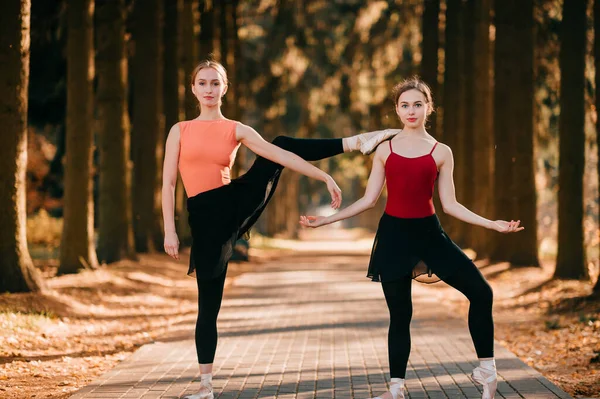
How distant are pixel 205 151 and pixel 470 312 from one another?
7.20ft

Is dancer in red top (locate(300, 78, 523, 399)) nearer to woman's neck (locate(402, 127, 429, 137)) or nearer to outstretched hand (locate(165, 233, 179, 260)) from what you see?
woman's neck (locate(402, 127, 429, 137))

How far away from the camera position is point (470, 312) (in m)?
6.99

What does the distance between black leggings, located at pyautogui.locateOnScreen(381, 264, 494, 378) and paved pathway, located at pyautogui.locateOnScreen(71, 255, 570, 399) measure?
939mm

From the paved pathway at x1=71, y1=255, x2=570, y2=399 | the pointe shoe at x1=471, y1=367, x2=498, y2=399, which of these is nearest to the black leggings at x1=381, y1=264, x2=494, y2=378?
the pointe shoe at x1=471, y1=367, x2=498, y2=399

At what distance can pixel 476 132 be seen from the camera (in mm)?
26438

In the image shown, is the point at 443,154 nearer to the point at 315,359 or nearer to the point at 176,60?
the point at 315,359

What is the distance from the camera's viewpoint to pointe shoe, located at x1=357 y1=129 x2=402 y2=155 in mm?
6965

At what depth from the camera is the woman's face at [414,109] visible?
22.9ft

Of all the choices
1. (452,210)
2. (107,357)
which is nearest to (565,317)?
(107,357)

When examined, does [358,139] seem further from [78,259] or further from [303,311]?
[78,259]

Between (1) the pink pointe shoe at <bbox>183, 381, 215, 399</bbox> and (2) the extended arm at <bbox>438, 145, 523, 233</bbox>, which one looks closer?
(2) the extended arm at <bbox>438, 145, 523, 233</bbox>

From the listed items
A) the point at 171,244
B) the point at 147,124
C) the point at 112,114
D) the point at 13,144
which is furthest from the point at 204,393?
the point at 147,124

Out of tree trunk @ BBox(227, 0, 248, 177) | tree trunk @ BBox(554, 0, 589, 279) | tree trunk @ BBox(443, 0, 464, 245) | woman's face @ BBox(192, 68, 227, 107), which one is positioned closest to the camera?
woman's face @ BBox(192, 68, 227, 107)

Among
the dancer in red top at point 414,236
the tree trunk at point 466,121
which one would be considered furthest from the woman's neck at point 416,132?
the tree trunk at point 466,121
